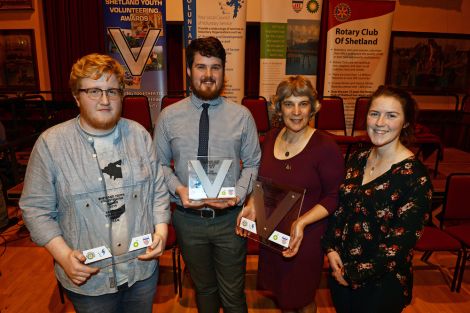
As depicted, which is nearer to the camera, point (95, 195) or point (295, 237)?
point (95, 195)

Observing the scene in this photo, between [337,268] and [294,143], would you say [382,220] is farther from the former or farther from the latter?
[294,143]

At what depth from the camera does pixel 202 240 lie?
1998mm

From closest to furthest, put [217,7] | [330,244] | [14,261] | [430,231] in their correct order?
[330,244] < [430,231] < [14,261] < [217,7]

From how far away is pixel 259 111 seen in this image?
5918 millimetres

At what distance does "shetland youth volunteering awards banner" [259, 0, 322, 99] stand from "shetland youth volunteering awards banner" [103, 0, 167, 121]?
193 cm

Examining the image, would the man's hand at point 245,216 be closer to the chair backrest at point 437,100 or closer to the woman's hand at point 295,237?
the woman's hand at point 295,237

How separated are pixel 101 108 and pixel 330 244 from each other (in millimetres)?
1389

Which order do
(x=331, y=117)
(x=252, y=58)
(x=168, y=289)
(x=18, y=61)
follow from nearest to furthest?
(x=168, y=289) < (x=331, y=117) < (x=18, y=61) < (x=252, y=58)

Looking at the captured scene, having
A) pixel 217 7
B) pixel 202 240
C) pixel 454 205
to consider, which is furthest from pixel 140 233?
pixel 217 7

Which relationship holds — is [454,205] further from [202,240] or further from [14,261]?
[14,261]

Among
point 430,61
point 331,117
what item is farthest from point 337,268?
point 430,61

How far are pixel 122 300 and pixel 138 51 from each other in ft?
17.7

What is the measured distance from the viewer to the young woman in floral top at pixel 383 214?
4.91 feet

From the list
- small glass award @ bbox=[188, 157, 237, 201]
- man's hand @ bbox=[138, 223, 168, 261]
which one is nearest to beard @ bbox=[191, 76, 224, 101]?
small glass award @ bbox=[188, 157, 237, 201]
